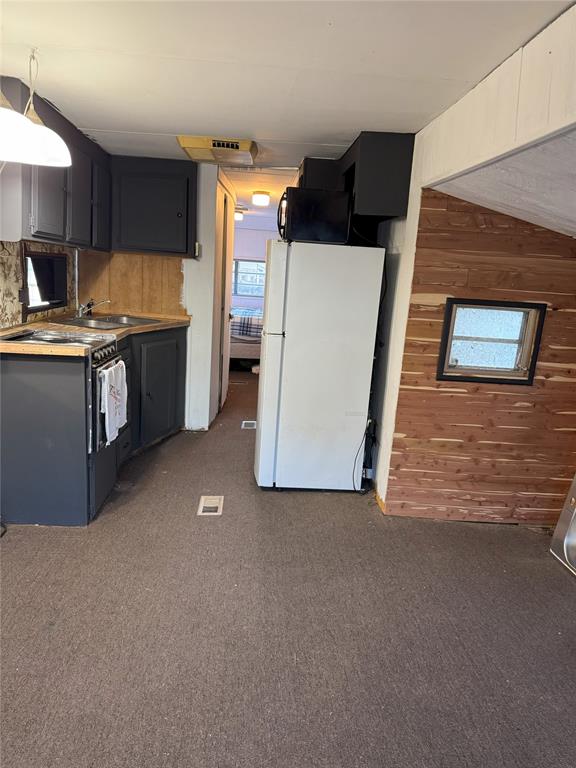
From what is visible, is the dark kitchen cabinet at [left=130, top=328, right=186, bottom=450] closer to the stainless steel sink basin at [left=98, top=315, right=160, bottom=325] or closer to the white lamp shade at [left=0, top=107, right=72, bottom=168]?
the stainless steel sink basin at [left=98, top=315, right=160, bottom=325]

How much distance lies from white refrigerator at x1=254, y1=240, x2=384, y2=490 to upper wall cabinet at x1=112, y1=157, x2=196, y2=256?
1186mm

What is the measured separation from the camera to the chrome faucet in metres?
3.86

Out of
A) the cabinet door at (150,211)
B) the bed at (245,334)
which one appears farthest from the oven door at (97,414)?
the bed at (245,334)

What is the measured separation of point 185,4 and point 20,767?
2320mm

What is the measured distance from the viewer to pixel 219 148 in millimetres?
3268

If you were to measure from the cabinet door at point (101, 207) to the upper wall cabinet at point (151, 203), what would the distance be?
3.1 inches

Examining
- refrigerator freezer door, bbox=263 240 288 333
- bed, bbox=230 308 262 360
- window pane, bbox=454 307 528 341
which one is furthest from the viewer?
bed, bbox=230 308 262 360

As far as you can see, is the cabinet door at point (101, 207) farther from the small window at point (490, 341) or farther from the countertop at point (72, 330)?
the small window at point (490, 341)

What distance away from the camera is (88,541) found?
2.56 m

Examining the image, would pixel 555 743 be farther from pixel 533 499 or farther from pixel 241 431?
pixel 241 431

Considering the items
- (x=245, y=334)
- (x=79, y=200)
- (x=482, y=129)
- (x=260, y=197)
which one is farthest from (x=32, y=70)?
(x=245, y=334)


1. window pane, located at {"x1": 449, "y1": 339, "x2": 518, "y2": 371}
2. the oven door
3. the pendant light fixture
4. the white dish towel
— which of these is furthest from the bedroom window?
the pendant light fixture

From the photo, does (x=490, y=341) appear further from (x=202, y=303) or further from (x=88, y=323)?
(x=88, y=323)

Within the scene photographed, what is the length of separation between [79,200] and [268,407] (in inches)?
69.9
